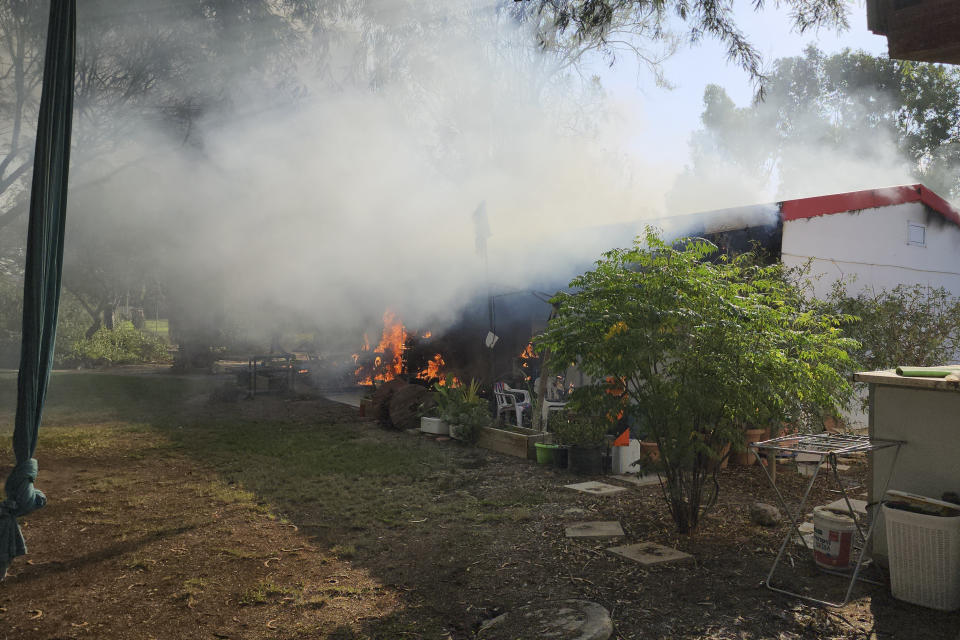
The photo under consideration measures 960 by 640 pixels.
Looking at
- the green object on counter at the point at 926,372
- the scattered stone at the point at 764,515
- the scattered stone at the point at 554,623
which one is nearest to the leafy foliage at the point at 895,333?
the scattered stone at the point at 764,515

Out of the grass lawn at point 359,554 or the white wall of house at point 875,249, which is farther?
the white wall of house at point 875,249

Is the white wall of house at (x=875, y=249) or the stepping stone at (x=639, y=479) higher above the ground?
the white wall of house at (x=875, y=249)

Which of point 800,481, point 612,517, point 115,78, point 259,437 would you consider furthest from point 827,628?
point 115,78

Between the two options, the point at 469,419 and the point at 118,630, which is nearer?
the point at 118,630

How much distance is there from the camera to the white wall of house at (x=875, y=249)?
931 centimetres

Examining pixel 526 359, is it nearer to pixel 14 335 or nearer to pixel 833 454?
pixel 833 454

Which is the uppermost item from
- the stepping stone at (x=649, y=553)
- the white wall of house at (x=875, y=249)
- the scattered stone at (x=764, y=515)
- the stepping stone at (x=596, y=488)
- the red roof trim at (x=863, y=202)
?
the red roof trim at (x=863, y=202)

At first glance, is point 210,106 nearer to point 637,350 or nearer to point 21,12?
point 21,12

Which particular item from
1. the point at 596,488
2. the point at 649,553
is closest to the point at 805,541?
the point at 649,553

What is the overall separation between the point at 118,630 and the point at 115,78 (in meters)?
8.86

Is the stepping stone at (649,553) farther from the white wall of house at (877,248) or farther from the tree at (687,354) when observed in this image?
the white wall of house at (877,248)

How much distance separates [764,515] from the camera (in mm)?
5523

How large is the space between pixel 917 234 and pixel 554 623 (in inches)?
437

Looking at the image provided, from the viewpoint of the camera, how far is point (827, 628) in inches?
141
